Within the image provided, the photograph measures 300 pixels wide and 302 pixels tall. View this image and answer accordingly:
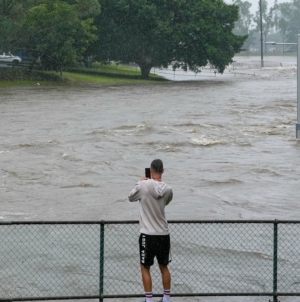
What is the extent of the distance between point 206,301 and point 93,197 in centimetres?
1039

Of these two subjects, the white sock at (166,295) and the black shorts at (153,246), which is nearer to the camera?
the black shorts at (153,246)

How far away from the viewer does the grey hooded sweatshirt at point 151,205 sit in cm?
1011

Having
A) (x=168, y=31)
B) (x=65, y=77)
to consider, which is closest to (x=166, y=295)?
(x=65, y=77)

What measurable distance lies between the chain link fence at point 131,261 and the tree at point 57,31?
154 ft

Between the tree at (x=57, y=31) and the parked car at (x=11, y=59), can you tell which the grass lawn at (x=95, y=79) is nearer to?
the tree at (x=57, y=31)

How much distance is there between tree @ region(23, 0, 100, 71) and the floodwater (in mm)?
11566

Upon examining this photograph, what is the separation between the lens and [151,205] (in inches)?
398

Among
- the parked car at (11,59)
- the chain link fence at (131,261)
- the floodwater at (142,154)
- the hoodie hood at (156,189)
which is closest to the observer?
the hoodie hood at (156,189)

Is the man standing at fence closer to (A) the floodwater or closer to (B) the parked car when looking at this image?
(A) the floodwater

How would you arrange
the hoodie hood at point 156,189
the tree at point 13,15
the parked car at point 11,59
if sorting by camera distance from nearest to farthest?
1. the hoodie hood at point 156,189
2. the tree at point 13,15
3. the parked car at point 11,59

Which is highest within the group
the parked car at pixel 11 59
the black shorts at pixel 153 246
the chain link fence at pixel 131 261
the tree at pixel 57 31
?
the tree at pixel 57 31

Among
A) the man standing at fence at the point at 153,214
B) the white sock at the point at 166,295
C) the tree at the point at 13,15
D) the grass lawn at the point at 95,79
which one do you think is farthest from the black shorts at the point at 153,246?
the grass lawn at the point at 95,79

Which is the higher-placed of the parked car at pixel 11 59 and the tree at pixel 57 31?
the tree at pixel 57 31

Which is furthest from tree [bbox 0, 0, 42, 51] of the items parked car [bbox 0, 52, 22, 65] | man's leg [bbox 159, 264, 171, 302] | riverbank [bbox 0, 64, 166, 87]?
man's leg [bbox 159, 264, 171, 302]
